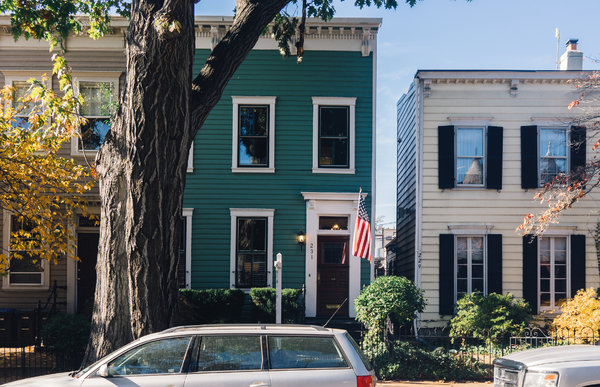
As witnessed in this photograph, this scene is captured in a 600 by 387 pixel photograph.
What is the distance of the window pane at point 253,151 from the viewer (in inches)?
662

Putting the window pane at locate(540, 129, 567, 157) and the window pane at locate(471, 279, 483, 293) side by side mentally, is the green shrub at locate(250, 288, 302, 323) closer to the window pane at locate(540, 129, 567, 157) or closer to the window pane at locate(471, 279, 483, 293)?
the window pane at locate(471, 279, 483, 293)

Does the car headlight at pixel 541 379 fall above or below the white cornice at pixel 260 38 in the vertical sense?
below

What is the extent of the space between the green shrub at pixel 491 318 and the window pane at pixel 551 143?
4.76m

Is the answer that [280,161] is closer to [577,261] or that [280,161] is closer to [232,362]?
[577,261]

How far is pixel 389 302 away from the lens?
12.7 metres

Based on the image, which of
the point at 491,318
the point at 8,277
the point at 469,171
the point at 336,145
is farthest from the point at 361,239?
the point at 8,277

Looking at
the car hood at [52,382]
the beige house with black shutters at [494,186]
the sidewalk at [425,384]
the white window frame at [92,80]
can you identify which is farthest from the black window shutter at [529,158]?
the car hood at [52,382]

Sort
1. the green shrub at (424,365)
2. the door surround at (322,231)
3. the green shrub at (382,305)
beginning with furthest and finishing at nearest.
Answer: the door surround at (322,231)
the green shrub at (382,305)
the green shrub at (424,365)

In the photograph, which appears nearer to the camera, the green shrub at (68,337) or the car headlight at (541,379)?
the car headlight at (541,379)

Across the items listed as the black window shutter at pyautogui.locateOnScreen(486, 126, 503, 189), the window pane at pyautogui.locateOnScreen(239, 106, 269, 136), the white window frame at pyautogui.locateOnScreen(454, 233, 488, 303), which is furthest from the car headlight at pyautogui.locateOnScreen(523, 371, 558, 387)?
the window pane at pyautogui.locateOnScreen(239, 106, 269, 136)

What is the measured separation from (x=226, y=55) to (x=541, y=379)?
7.45m

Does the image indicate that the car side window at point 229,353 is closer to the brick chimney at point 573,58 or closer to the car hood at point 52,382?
the car hood at point 52,382

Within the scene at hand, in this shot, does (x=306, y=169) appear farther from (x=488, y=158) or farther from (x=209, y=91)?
(x=209, y=91)

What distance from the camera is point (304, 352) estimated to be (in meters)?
6.92
